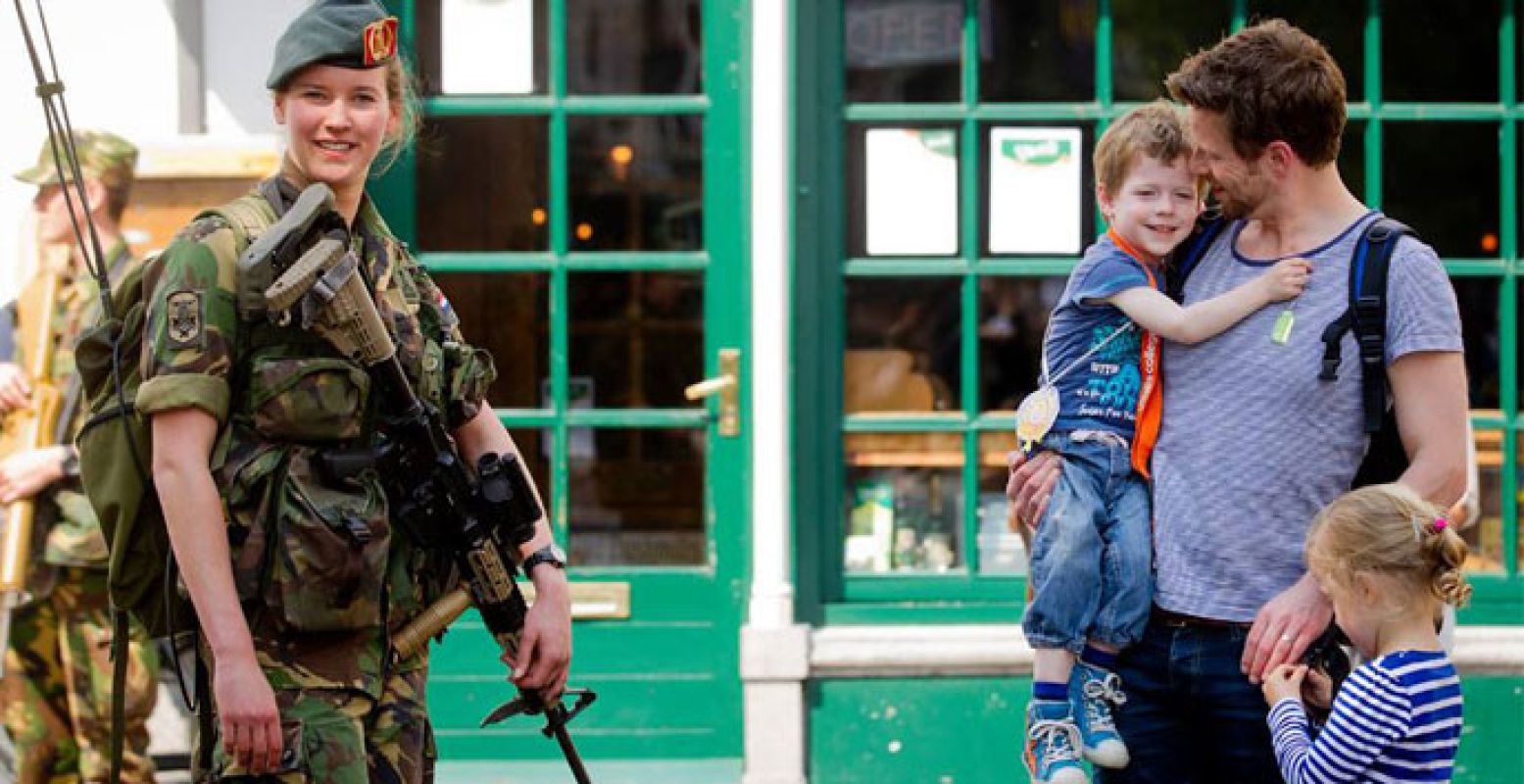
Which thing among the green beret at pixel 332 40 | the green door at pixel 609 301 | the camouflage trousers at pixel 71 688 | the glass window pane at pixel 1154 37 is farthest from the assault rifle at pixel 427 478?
the glass window pane at pixel 1154 37

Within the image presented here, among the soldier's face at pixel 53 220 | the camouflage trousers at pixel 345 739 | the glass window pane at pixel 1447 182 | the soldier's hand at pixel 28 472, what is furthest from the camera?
the glass window pane at pixel 1447 182

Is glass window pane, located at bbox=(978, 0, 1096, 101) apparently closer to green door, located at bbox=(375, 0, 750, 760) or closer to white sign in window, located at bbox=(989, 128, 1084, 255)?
white sign in window, located at bbox=(989, 128, 1084, 255)

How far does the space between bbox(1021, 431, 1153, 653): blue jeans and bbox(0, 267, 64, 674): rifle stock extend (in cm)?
300

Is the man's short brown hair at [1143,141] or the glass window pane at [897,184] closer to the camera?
the man's short brown hair at [1143,141]

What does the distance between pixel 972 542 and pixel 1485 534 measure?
150 centimetres

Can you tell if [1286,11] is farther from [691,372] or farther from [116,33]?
[116,33]

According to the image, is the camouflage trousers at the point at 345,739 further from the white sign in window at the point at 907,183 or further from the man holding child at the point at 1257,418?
the white sign in window at the point at 907,183

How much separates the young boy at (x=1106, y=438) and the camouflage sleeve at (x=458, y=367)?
0.91m

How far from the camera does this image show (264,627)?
3.01 metres

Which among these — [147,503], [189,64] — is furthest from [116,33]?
[147,503]

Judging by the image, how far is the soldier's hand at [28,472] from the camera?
5.20m

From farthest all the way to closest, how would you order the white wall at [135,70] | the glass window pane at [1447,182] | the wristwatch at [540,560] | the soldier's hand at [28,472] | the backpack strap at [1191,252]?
1. the glass window pane at [1447,182]
2. the white wall at [135,70]
3. the soldier's hand at [28,472]
4. the wristwatch at [540,560]
5. the backpack strap at [1191,252]

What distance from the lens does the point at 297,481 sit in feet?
9.69

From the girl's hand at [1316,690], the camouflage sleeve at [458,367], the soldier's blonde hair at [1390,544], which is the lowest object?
the girl's hand at [1316,690]
